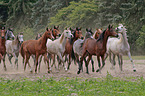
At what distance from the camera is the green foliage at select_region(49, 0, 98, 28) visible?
43.4 metres

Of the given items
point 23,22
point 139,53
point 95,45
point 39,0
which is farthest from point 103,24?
point 95,45

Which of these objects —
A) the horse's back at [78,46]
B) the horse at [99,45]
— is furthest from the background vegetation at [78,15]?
the horse at [99,45]

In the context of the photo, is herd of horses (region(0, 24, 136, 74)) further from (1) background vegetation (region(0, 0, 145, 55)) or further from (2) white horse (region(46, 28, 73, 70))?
(1) background vegetation (region(0, 0, 145, 55))

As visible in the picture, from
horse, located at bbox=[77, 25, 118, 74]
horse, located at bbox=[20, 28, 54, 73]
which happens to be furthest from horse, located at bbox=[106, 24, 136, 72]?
horse, located at bbox=[20, 28, 54, 73]

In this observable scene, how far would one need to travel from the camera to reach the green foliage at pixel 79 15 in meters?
43.4

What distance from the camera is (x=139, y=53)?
119 feet

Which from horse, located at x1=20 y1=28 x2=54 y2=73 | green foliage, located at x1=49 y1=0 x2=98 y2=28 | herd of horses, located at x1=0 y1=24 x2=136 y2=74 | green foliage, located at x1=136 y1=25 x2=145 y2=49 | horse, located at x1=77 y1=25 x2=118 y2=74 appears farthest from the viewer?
green foliage, located at x1=49 y1=0 x2=98 y2=28

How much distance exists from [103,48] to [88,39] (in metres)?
1.42

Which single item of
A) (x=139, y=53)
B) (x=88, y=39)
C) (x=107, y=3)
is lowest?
(x=139, y=53)

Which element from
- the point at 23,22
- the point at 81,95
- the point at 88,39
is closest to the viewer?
the point at 81,95

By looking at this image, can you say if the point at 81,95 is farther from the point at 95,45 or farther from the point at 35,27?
the point at 35,27

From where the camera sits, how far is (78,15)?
1799 inches

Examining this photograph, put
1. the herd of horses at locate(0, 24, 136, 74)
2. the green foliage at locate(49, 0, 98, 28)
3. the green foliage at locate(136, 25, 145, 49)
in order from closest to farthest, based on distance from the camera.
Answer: the herd of horses at locate(0, 24, 136, 74) < the green foliage at locate(136, 25, 145, 49) < the green foliage at locate(49, 0, 98, 28)

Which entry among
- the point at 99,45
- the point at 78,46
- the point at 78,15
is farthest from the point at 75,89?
the point at 78,15
